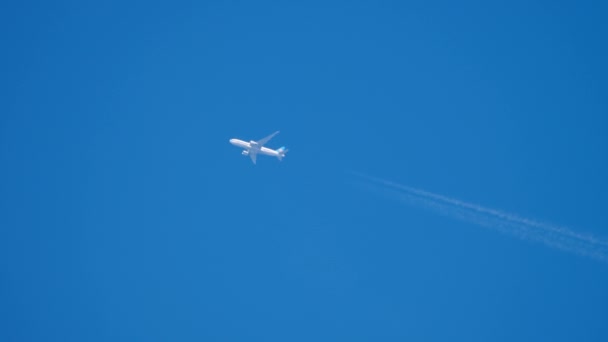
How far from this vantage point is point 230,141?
2847 inches

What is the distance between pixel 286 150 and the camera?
7350 cm

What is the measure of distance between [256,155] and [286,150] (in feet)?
11.1

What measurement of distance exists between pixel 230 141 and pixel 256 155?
3.15 m

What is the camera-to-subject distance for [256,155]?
2857 inches

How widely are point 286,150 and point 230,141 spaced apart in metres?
6.16
